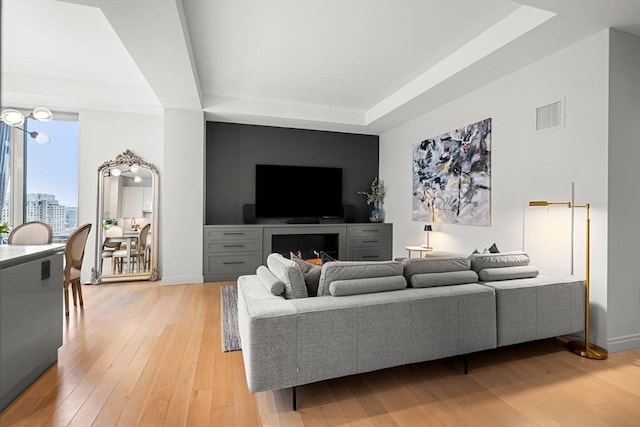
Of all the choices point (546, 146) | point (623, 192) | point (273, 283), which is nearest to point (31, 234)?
point (273, 283)

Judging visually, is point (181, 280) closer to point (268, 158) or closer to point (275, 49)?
point (268, 158)

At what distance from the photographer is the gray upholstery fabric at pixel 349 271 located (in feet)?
7.47

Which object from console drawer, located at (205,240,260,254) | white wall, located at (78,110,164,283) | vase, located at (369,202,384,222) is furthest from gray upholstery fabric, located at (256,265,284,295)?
vase, located at (369,202,384,222)

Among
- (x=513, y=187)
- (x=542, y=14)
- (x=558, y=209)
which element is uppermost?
(x=542, y=14)

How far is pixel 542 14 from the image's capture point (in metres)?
2.72

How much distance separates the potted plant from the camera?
6314 millimetres

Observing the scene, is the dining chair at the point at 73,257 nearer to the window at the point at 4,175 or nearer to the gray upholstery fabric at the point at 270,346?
the window at the point at 4,175

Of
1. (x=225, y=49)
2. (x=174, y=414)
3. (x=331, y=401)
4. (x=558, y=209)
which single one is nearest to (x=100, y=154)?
(x=225, y=49)

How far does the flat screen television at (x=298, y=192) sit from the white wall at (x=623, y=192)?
4100mm

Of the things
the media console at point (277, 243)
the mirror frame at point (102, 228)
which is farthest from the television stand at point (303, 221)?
the mirror frame at point (102, 228)

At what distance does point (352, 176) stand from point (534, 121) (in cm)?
346

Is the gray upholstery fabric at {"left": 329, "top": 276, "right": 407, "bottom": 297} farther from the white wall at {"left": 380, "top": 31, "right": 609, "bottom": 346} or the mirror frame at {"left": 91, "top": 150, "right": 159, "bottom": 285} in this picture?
the mirror frame at {"left": 91, "top": 150, "right": 159, "bottom": 285}

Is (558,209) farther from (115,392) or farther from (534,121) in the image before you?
(115,392)

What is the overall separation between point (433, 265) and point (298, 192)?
12.4 feet
